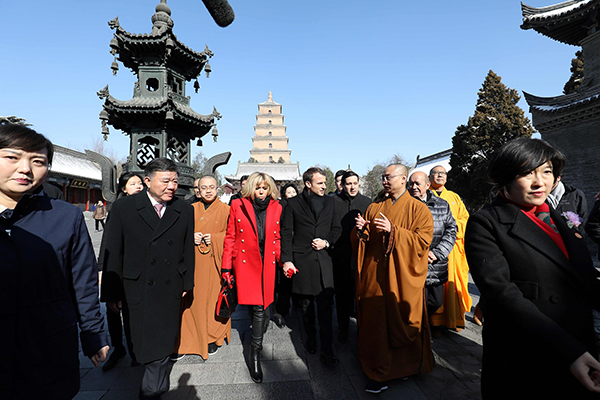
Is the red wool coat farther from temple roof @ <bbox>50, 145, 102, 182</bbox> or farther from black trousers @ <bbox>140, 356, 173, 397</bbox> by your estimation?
temple roof @ <bbox>50, 145, 102, 182</bbox>

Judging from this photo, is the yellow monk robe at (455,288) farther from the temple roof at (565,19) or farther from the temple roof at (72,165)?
the temple roof at (72,165)

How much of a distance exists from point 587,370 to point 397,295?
4.97 feet

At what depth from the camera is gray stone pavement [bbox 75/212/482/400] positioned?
2.46 m

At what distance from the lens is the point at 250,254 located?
10.2 ft

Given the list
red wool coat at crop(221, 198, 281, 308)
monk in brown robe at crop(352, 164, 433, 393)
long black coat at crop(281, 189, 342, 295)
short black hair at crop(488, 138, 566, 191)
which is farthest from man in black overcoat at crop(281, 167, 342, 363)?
short black hair at crop(488, 138, 566, 191)

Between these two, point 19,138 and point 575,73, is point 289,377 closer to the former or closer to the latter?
point 19,138

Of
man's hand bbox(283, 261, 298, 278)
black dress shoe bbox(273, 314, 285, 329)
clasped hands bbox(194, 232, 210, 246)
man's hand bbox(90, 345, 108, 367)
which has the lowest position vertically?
black dress shoe bbox(273, 314, 285, 329)

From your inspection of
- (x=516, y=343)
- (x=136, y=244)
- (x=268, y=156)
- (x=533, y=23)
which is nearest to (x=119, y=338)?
(x=136, y=244)

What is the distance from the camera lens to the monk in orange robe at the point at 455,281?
3.68m

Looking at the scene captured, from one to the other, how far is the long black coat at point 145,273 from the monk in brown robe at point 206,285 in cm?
71

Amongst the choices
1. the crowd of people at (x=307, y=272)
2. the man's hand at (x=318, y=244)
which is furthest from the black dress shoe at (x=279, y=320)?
the man's hand at (x=318, y=244)

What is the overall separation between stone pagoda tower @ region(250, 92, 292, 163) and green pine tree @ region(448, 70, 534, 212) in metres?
30.0

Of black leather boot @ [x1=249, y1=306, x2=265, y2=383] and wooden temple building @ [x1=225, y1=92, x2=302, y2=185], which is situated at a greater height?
wooden temple building @ [x1=225, y1=92, x2=302, y2=185]

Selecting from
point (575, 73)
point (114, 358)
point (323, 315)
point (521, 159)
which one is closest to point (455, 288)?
point (323, 315)
